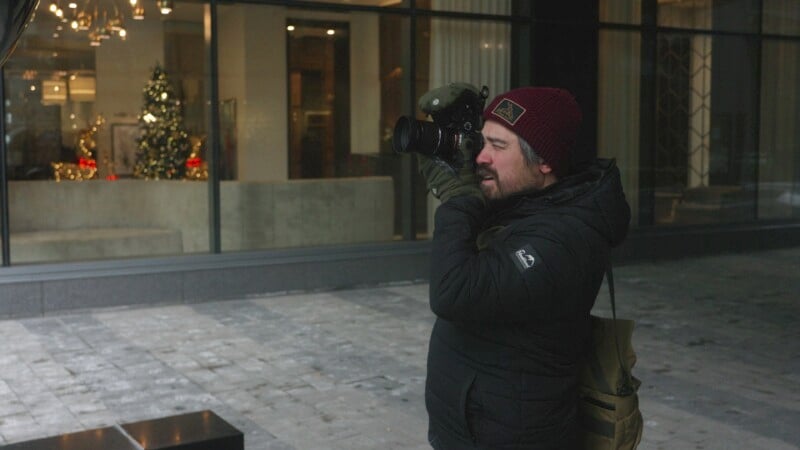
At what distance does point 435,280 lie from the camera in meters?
2.42

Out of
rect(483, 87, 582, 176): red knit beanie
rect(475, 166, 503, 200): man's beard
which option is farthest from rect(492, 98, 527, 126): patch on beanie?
rect(475, 166, 503, 200): man's beard

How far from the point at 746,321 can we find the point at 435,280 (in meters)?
7.39

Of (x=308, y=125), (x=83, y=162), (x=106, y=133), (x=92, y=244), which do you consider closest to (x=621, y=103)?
(x=308, y=125)

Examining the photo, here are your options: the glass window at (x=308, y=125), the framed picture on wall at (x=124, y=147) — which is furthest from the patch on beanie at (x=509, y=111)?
the framed picture on wall at (x=124, y=147)

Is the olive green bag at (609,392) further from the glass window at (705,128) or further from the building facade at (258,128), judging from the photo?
the glass window at (705,128)

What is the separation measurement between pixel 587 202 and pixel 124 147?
28.6 feet

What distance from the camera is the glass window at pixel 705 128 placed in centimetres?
1346

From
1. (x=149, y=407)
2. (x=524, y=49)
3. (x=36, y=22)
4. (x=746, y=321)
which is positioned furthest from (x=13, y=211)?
(x=746, y=321)

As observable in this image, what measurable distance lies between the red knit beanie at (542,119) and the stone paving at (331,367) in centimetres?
324

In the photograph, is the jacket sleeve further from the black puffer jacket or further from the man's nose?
the man's nose

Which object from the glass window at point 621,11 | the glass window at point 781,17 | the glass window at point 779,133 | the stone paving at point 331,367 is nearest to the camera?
the stone paving at point 331,367

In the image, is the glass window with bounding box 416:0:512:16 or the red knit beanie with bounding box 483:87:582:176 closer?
the red knit beanie with bounding box 483:87:582:176

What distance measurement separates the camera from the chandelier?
386 inches

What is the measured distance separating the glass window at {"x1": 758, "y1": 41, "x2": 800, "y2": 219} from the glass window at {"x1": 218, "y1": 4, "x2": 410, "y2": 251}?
615cm
